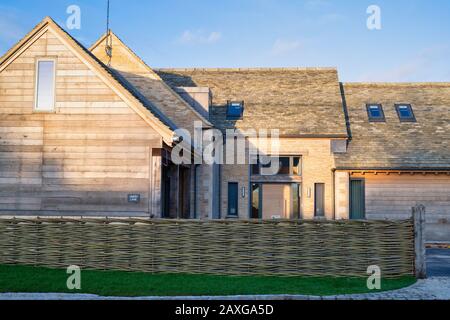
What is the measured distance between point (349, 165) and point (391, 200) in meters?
2.52

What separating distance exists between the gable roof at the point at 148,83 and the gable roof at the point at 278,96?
8.93 feet

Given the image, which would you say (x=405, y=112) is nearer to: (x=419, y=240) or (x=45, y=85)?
(x=419, y=240)

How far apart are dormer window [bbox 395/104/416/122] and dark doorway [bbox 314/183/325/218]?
5894 mm

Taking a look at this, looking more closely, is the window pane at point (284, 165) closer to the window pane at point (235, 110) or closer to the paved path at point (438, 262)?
the window pane at point (235, 110)

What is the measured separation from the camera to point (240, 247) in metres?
12.7

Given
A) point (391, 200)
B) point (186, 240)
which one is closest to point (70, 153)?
point (186, 240)

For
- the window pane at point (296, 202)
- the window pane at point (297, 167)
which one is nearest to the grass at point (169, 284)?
the window pane at point (296, 202)

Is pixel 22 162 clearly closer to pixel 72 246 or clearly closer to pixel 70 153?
pixel 70 153

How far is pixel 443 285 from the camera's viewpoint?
1191cm

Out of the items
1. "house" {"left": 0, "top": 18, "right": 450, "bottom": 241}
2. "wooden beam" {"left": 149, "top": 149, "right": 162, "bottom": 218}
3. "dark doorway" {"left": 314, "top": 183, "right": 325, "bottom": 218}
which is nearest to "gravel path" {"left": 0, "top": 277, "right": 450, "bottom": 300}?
"wooden beam" {"left": 149, "top": 149, "right": 162, "bottom": 218}

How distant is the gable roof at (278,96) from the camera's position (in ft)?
87.7

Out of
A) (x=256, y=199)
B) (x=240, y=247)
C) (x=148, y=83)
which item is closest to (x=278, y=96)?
(x=256, y=199)

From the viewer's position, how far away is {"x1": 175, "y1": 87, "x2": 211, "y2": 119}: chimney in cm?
2581
